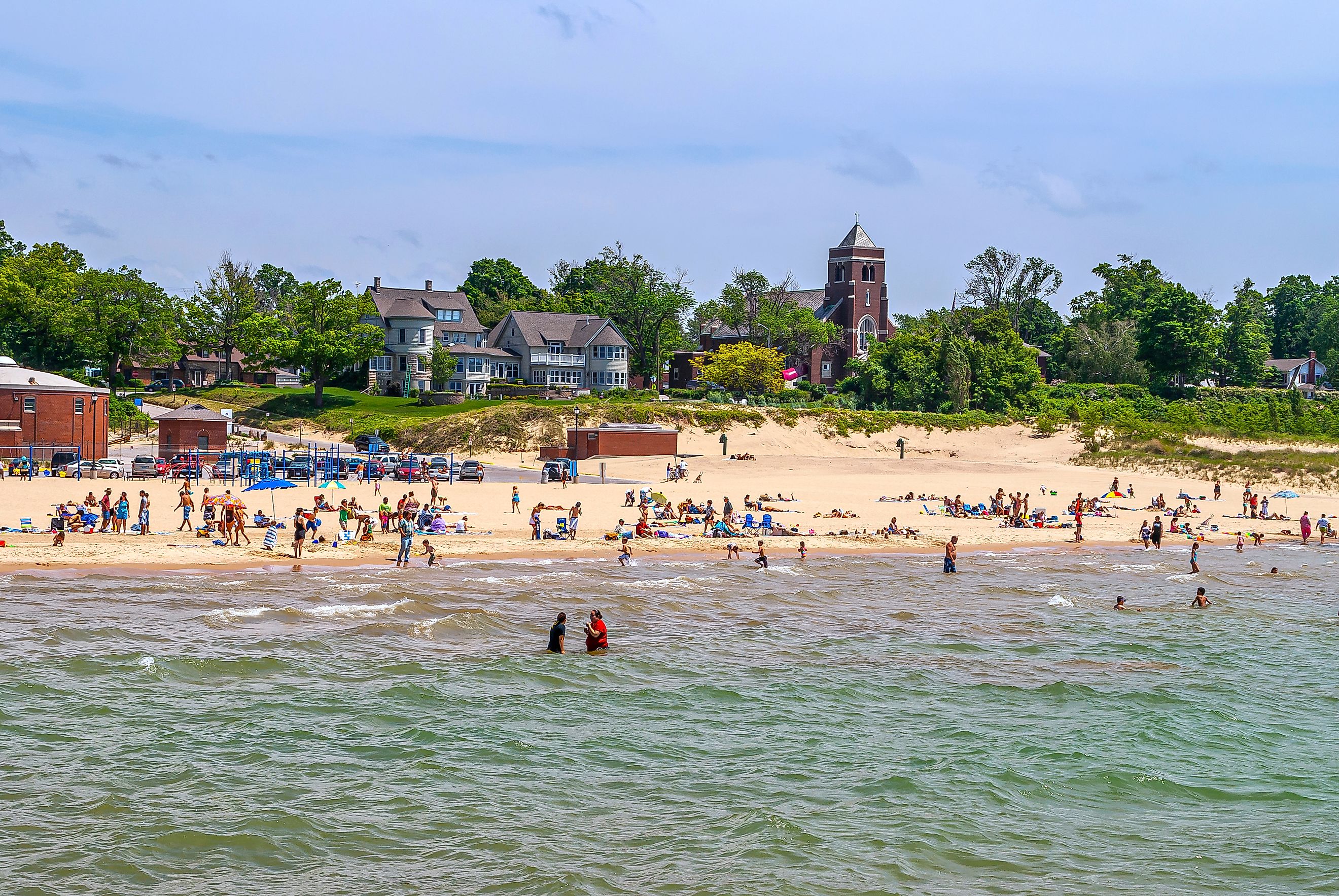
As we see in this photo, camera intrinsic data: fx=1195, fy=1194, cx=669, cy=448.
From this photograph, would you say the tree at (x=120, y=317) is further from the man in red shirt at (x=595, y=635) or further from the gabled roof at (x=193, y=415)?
the man in red shirt at (x=595, y=635)

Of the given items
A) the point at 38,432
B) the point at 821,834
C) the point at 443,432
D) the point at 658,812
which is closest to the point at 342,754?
the point at 658,812

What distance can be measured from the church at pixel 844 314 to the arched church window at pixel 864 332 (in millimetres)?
46

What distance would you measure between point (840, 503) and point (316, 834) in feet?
118

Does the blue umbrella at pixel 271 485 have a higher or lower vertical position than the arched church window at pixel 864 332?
lower

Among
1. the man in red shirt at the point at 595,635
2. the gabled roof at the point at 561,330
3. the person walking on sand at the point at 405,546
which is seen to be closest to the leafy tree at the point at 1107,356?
the gabled roof at the point at 561,330

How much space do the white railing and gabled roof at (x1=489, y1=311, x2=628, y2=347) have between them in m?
0.86

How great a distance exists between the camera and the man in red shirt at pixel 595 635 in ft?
77.1

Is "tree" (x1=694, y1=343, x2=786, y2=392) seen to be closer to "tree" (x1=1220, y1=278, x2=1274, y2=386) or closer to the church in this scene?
the church

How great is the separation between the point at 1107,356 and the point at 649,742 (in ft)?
279

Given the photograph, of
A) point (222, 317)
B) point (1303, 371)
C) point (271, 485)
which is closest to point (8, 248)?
point (222, 317)

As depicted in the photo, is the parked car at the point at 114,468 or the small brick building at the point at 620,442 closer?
the parked car at the point at 114,468

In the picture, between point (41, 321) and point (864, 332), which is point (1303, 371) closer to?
point (864, 332)

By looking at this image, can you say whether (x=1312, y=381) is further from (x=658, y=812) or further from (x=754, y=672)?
(x=658, y=812)

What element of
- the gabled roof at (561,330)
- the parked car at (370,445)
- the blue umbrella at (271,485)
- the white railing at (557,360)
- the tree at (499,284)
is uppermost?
the tree at (499,284)
